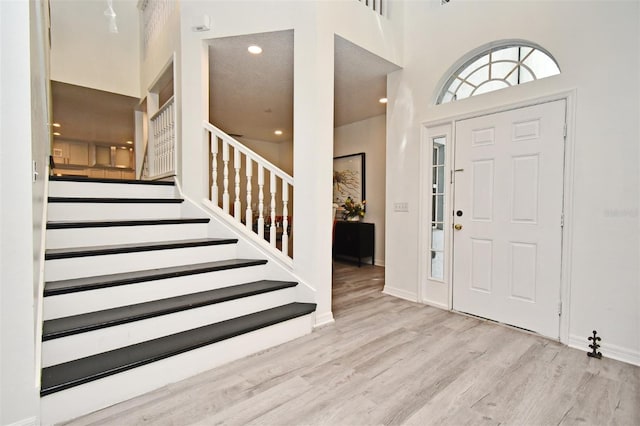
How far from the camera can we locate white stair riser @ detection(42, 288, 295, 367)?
1623 mm

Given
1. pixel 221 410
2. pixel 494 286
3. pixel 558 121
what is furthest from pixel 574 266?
pixel 221 410

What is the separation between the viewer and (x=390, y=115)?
3.60m

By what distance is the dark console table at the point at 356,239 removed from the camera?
16.8 feet

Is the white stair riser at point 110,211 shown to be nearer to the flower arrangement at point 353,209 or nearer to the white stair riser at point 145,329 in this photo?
the white stair riser at point 145,329

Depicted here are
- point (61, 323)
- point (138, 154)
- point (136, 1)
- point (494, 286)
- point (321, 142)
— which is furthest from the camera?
point (138, 154)

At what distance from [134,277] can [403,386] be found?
75.3 inches

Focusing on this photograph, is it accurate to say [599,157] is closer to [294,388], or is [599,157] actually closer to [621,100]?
[621,100]

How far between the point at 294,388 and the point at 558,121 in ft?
Answer: 9.26

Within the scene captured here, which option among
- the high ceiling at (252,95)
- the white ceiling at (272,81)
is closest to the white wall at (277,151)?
the high ceiling at (252,95)

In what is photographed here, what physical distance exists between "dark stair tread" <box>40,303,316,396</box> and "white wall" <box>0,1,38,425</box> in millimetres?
136

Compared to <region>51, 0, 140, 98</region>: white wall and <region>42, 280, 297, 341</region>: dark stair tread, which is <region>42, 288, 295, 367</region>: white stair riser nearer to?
A: <region>42, 280, 297, 341</region>: dark stair tread

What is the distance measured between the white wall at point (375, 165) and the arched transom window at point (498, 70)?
2.03 metres

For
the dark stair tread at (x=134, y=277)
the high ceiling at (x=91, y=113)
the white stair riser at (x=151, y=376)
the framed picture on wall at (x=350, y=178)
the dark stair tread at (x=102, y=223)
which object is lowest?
the white stair riser at (x=151, y=376)

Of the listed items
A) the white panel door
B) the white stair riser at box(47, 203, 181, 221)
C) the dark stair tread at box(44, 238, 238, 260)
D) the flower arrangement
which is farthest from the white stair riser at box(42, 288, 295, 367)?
the flower arrangement
